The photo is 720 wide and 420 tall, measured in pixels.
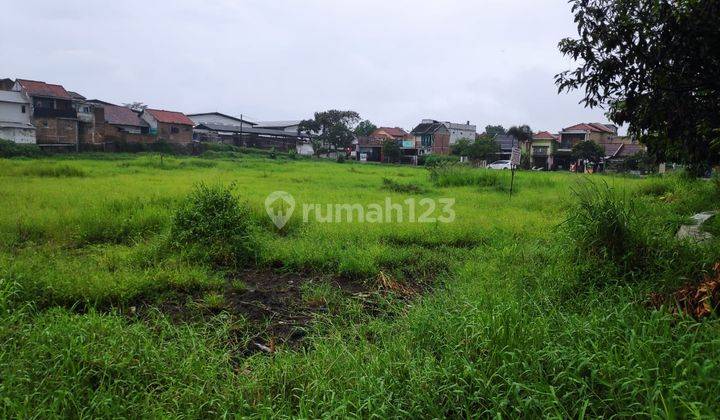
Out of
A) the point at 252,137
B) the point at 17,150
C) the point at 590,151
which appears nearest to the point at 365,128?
the point at 252,137

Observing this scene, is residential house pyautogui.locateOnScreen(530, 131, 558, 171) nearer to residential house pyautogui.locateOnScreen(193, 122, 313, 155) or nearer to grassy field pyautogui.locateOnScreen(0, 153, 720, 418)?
residential house pyautogui.locateOnScreen(193, 122, 313, 155)

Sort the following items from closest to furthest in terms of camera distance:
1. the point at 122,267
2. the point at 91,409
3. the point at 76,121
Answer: the point at 91,409
the point at 122,267
the point at 76,121

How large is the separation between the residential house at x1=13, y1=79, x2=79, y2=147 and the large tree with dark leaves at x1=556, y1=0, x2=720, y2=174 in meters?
33.4

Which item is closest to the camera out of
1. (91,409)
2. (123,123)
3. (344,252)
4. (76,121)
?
(91,409)

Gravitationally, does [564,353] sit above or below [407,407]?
above

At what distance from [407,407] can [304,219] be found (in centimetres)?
578

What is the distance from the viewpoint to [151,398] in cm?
253

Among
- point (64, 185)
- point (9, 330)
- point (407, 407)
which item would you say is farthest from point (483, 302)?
point (64, 185)

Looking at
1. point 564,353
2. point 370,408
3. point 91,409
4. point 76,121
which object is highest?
point 76,121

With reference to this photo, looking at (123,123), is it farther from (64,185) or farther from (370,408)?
(370,408)

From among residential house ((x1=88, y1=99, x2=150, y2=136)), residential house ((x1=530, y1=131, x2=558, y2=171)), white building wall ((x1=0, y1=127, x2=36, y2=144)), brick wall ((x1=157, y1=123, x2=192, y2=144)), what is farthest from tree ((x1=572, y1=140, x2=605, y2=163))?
white building wall ((x1=0, y1=127, x2=36, y2=144))

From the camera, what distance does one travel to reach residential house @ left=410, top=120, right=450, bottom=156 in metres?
50.5

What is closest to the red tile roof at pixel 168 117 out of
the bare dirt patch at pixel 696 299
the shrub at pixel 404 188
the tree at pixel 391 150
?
the tree at pixel 391 150

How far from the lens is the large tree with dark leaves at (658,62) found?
3793 mm
